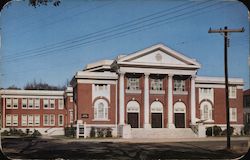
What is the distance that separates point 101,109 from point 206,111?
4744mm

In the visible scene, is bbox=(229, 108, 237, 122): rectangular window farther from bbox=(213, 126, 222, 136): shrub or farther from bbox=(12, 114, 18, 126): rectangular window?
bbox=(12, 114, 18, 126): rectangular window

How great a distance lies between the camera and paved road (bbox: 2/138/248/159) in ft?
30.7

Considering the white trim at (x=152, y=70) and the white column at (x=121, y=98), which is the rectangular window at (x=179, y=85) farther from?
the white column at (x=121, y=98)

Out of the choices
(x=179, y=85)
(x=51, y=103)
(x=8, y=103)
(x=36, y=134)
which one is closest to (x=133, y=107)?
(x=179, y=85)

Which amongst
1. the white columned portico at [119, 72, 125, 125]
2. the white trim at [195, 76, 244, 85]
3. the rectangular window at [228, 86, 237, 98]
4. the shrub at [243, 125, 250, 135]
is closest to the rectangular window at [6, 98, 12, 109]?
the white trim at [195, 76, 244, 85]

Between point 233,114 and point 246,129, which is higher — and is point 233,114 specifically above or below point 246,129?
above

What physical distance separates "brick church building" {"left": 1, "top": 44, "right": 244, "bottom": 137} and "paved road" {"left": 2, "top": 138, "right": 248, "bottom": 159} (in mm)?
984

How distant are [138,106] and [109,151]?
813cm

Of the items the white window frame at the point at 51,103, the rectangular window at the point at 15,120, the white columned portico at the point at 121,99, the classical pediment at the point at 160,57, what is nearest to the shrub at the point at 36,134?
the rectangular window at the point at 15,120

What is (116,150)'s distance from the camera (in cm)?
1052

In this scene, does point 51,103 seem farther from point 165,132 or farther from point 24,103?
point 165,132

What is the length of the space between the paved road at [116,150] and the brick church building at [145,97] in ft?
3.23

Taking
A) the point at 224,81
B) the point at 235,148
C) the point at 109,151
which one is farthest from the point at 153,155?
the point at 224,81

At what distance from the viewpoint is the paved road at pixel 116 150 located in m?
9.37
